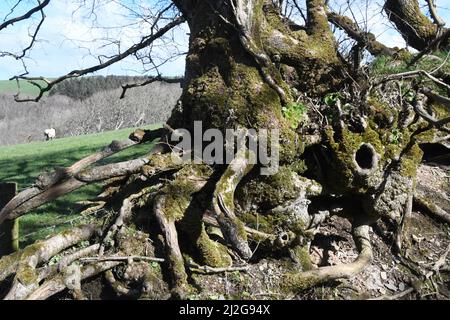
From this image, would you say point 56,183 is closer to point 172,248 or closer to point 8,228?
point 8,228

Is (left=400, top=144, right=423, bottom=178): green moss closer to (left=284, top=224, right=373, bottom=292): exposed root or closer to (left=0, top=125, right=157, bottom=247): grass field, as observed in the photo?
(left=284, top=224, right=373, bottom=292): exposed root

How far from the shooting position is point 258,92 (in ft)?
16.8

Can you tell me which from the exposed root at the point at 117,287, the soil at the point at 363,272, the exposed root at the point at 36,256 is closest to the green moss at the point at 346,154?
the soil at the point at 363,272

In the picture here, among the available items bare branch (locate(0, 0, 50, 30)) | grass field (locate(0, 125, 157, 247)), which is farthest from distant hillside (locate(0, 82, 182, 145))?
bare branch (locate(0, 0, 50, 30))

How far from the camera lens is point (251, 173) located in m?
4.97

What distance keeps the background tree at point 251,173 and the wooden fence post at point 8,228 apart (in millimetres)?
474

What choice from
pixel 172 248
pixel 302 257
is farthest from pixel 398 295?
pixel 172 248

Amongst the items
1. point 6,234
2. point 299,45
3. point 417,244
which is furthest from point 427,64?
point 6,234

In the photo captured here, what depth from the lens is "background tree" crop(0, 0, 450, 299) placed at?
452 centimetres

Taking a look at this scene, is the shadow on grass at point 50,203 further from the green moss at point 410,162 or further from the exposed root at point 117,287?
the green moss at point 410,162

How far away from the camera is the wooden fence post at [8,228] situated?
526 cm
